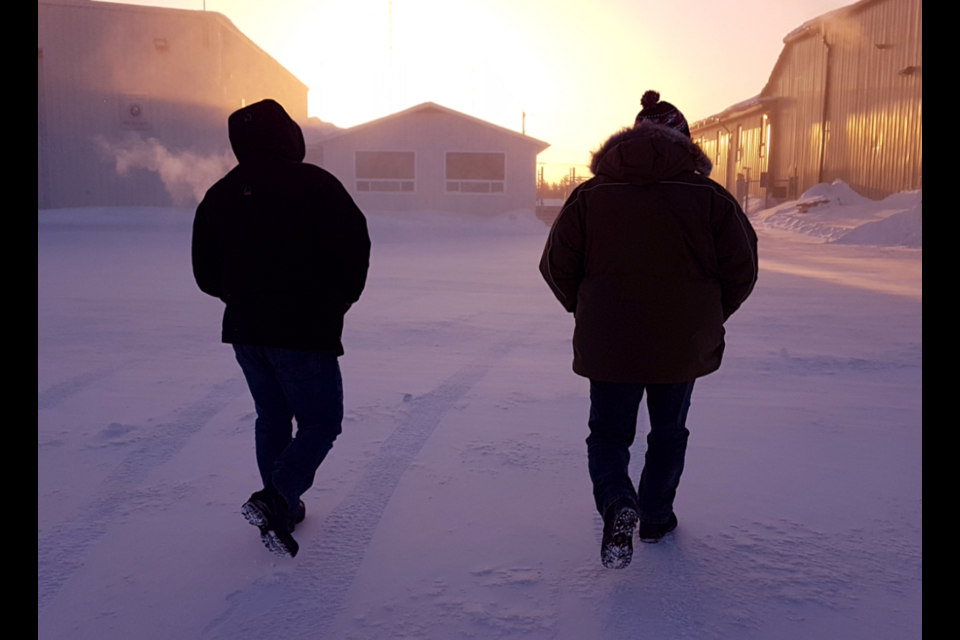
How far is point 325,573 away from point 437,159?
80.9 feet

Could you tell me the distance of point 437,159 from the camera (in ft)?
85.4

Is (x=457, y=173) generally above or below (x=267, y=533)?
above

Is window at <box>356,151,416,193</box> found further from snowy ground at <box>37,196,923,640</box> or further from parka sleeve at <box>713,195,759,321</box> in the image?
parka sleeve at <box>713,195,759,321</box>

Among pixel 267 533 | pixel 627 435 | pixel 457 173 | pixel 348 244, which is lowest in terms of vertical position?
pixel 267 533

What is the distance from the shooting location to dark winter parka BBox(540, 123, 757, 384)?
2.25 meters

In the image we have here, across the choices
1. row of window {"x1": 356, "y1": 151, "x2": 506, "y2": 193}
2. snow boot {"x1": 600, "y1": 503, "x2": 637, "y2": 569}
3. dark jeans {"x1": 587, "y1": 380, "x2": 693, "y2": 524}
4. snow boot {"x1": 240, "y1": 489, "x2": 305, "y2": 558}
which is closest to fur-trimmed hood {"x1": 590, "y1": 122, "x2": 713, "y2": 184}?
dark jeans {"x1": 587, "y1": 380, "x2": 693, "y2": 524}

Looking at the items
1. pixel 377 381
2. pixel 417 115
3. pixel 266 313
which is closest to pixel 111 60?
pixel 417 115

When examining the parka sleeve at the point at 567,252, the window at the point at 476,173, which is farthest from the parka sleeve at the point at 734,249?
the window at the point at 476,173

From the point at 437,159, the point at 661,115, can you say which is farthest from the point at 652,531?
the point at 437,159

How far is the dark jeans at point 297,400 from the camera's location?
2.43 meters

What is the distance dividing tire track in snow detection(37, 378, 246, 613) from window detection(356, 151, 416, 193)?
896 inches

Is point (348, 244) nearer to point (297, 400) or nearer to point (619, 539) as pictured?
point (297, 400)

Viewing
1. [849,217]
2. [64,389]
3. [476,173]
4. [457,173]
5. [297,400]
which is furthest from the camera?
[476,173]

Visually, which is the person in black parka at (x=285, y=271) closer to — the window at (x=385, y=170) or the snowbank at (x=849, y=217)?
the snowbank at (x=849, y=217)
